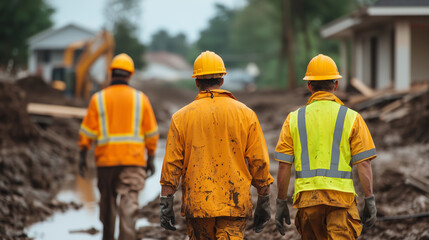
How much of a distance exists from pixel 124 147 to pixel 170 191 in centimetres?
199

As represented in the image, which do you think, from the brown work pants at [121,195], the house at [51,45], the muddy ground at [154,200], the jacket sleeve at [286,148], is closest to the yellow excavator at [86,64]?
the muddy ground at [154,200]

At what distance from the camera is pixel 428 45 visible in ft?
67.9

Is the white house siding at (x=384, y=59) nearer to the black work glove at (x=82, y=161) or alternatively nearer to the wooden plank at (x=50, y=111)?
the wooden plank at (x=50, y=111)

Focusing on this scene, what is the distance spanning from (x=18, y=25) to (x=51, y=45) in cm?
617

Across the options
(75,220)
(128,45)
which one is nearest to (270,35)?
(128,45)

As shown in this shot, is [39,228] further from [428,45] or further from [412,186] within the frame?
[428,45]

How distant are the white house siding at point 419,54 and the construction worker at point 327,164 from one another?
17.8m

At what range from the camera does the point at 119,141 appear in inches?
238

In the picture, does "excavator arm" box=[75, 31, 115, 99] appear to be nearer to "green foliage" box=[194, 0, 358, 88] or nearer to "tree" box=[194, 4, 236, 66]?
"green foliage" box=[194, 0, 358, 88]

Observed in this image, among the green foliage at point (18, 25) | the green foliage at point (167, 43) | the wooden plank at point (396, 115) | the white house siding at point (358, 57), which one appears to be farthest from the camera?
the green foliage at point (167, 43)

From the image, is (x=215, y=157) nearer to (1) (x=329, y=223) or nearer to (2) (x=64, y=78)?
(1) (x=329, y=223)

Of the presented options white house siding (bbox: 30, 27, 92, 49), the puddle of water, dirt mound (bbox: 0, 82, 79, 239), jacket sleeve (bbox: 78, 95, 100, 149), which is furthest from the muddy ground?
white house siding (bbox: 30, 27, 92, 49)

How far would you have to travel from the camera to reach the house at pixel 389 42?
18.1m

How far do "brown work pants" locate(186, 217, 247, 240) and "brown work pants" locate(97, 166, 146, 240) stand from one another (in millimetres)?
1897
